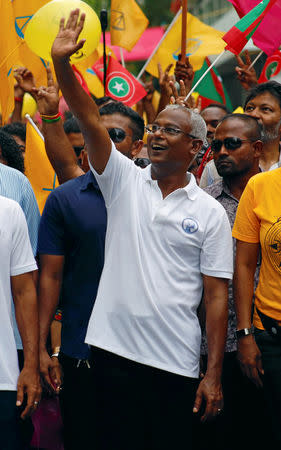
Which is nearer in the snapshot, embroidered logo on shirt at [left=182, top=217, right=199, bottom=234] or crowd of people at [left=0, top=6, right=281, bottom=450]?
crowd of people at [left=0, top=6, right=281, bottom=450]

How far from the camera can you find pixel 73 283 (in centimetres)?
405

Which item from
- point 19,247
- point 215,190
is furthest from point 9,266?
point 215,190

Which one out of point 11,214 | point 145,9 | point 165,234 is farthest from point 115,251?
point 145,9

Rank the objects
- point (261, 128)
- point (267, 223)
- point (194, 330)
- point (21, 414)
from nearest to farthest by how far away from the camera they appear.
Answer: point (21, 414)
point (194, 330)
point (267, 223)
point (261, 128)

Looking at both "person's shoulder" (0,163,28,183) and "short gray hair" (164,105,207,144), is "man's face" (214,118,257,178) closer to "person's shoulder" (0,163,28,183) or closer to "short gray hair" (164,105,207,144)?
"short gray hair" (164,105,207,144)

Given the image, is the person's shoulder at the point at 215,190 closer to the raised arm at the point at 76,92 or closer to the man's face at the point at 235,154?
the man's face at the point at 235,154

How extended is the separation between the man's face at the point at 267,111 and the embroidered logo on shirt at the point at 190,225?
70.4 inches

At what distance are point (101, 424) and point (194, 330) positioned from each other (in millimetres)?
656

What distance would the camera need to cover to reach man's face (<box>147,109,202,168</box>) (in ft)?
12.8

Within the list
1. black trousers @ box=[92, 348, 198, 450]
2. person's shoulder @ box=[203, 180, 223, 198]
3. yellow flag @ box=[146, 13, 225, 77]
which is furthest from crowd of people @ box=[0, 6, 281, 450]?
yellow flag @ box=[146, 13, 225, 77]

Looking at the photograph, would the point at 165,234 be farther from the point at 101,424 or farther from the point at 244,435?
the point at 244,435

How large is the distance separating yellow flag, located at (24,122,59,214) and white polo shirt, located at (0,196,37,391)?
74.4 inches

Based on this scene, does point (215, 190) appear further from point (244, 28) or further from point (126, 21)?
point (126, 21)

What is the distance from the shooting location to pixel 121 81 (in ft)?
23.9
